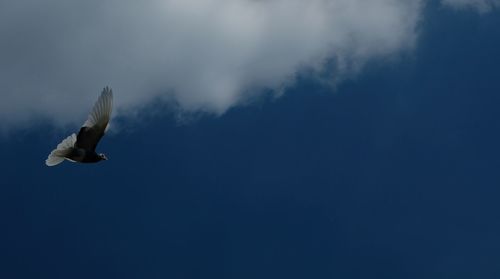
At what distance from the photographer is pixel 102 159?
522 feet

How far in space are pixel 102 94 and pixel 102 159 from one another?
12.1ft

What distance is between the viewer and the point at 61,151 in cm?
15875

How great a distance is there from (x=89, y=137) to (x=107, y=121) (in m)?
1.35

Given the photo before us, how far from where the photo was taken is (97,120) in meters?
158

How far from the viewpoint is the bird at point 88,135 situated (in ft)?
519

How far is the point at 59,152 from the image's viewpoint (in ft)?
520

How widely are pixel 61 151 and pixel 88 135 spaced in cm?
177

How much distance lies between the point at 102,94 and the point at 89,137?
98.7 inches

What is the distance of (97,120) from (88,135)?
98cm

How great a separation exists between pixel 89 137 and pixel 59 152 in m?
1.86

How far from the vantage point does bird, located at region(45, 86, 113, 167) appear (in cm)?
15825

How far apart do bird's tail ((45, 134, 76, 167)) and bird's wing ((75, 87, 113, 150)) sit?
0.35 meters

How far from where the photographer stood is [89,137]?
159 meters

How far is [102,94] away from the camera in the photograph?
520ft
